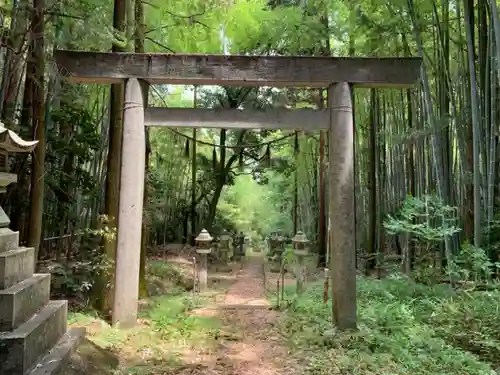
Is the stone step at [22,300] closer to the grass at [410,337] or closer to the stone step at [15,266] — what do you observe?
the stone step at [15,266]

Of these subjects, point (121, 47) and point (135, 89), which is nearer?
point (135, 89)

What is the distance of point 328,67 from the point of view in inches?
199

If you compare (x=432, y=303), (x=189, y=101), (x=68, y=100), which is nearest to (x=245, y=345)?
(x=432, y=303)

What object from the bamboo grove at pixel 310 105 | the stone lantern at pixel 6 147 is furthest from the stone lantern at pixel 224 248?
the stone lantern at pixel 6 147

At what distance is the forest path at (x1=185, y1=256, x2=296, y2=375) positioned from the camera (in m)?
3.96

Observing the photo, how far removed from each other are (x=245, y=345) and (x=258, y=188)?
2039 cm

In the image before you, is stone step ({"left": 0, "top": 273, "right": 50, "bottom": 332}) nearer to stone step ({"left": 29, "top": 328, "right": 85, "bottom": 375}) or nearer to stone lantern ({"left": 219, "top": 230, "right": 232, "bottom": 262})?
stone step ({"left": 29, "top": 328, "right": 85, "bottom": 375})

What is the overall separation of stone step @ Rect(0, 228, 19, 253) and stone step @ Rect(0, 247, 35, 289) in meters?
0.05

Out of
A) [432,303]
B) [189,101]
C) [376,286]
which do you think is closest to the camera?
[432,303]

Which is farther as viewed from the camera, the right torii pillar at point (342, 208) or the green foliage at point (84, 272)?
the green foliage at point (84, 272)

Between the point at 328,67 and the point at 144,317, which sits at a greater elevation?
the point at 328,67

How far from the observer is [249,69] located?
5082 mm

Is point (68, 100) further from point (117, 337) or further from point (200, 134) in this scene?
point (200, 134)

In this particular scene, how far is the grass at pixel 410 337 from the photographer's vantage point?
12.7ft
